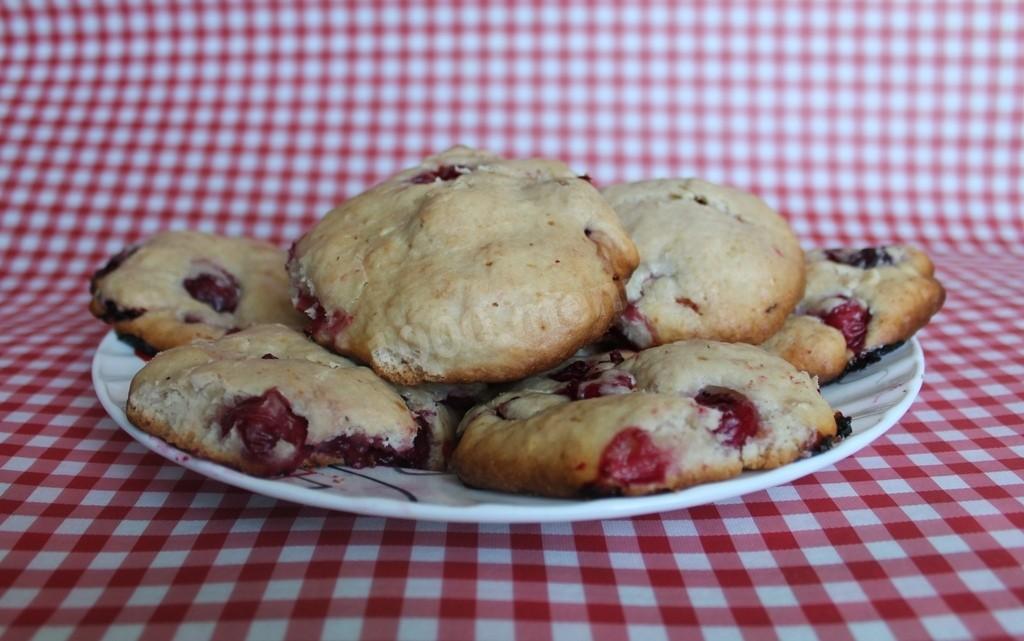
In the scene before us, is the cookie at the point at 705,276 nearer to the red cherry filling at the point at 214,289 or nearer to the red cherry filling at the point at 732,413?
the red cherry filling at the point at 732,413

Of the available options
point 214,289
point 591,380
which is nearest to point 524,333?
point 591,380

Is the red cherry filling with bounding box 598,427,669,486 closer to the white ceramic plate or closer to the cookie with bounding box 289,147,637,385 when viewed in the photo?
the white ceramic plate

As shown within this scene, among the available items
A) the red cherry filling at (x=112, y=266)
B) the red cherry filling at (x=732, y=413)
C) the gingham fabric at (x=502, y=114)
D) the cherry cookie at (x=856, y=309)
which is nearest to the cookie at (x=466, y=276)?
the red cherry filling at (x=732, y=413)

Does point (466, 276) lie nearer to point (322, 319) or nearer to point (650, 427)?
point (322, 319)

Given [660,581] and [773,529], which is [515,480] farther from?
[773,529]

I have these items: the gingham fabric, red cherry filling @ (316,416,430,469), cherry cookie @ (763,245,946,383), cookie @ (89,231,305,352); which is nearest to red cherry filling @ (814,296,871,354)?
cherry cookie @ (763,245,946,383)

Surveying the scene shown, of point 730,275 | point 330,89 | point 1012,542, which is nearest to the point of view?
point 1012,542

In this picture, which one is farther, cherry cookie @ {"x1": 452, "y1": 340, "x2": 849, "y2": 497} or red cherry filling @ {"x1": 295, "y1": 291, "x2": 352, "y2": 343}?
red cherry filling @ {"x1": 295, "y1": 291, "x2": 352, "y2": 343}

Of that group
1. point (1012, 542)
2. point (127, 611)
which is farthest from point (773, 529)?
point (127, 611)
